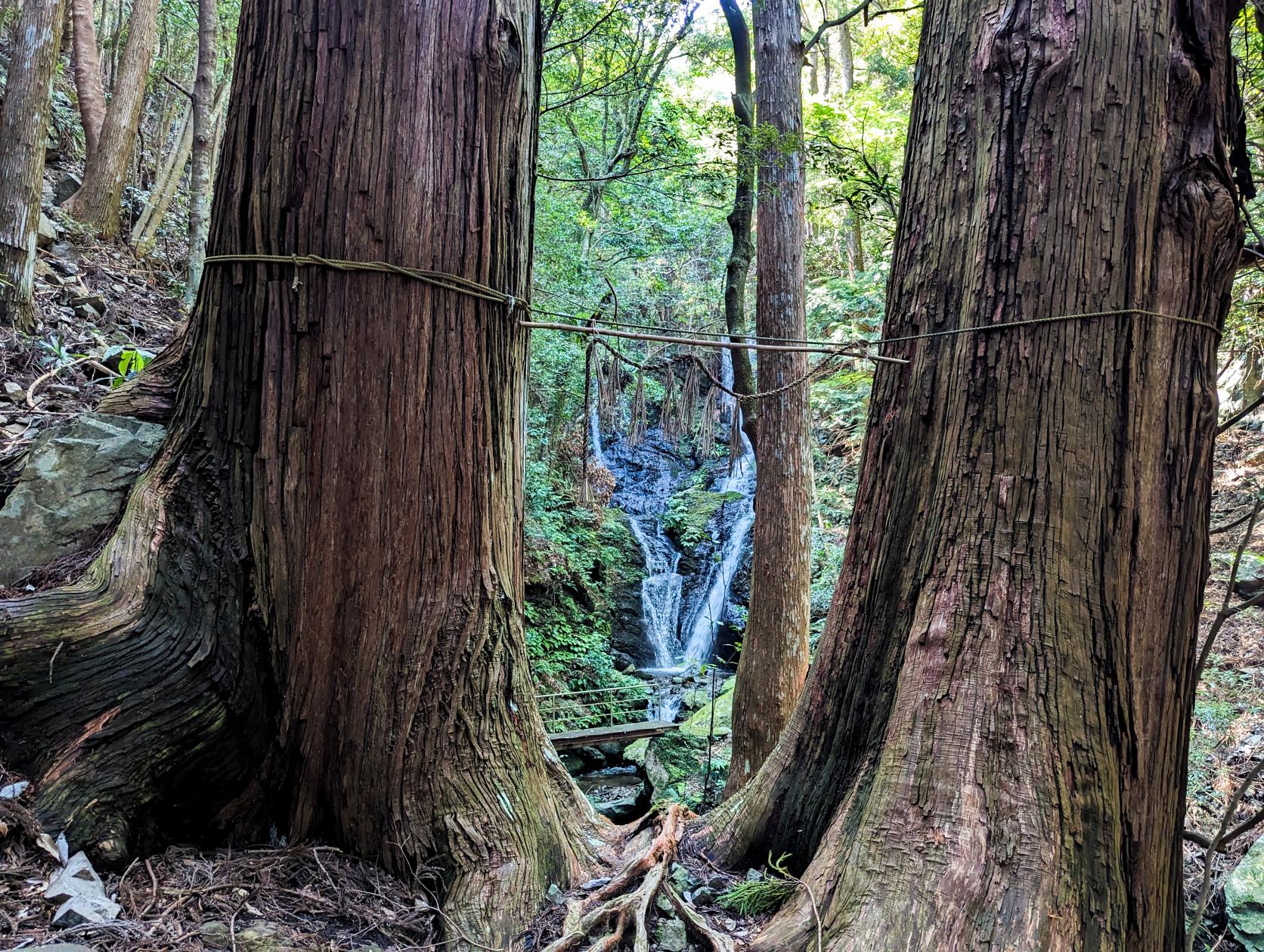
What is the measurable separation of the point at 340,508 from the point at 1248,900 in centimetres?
344

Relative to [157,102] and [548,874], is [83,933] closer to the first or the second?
[548,874]

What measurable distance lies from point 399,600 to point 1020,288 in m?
1.83

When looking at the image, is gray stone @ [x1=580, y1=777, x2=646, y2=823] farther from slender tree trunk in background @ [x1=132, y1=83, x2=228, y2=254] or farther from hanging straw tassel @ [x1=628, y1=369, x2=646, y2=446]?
slender tree trunk in background @ [x1=132, y1=83, x2=228, y2=254]

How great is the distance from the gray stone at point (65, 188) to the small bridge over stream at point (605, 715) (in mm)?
7511

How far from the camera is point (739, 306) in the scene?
20.7ft

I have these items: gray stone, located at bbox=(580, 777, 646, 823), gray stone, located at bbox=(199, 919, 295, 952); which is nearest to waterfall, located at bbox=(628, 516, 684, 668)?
gray stone, located at bbox=(580, 777, 646, 823)

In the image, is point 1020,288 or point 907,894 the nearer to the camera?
point 907,894

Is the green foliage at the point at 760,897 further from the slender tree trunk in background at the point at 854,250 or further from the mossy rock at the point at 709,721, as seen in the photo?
the slender tree trunk in background at the point at 854,250

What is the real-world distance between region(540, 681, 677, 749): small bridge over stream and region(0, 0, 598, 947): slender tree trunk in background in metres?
4.04

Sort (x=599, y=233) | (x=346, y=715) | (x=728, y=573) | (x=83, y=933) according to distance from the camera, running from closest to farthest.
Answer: (x=83, y=933)
(x=346, y=715)
(x=728, y=573)
(x=599, y=233)

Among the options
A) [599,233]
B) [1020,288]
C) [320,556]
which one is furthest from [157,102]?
[1020,288]

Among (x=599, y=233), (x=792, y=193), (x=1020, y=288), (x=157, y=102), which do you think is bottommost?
(x=1020, y=288)

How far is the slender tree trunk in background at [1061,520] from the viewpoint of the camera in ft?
5.92

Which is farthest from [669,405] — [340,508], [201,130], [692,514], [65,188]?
[65,188]
